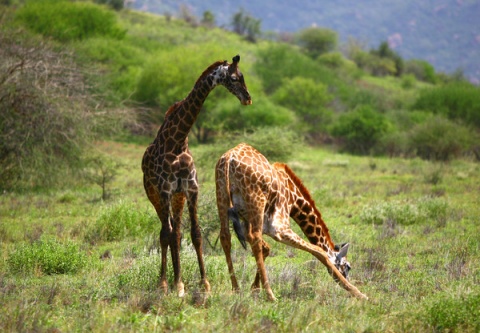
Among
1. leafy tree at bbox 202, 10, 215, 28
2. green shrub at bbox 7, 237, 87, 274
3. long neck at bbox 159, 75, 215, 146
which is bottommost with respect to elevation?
green shrub at bbox 7, 237, 87, 274

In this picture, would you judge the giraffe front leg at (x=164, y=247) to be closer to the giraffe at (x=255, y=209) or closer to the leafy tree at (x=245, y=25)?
the giraffe at (x=255, y=209)

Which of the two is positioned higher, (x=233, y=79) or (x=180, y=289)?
(x=233, y=79)

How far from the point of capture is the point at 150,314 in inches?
263

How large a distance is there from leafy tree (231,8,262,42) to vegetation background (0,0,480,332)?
55695mm

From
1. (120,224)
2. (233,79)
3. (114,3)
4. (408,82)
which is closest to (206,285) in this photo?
(233,79)

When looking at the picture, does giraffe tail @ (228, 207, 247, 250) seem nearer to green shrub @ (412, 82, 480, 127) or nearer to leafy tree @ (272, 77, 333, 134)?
green shrub @ (412, 82, 480, 127)

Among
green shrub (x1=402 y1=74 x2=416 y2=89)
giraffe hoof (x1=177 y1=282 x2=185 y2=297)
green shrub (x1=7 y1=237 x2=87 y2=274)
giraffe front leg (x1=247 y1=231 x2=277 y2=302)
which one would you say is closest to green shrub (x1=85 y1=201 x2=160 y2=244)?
green shrub (x1=7 y1=237 x2=87 y2=274)

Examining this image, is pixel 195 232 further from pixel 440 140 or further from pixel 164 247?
pixel 440 140

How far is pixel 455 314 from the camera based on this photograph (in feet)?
21.7

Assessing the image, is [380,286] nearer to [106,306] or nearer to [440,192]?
[106,306]

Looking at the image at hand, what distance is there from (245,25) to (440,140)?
6905 cm

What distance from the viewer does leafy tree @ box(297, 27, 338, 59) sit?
90.4 metres

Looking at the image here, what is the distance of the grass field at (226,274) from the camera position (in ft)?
21.7

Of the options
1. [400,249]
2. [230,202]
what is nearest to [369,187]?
[400,249]
